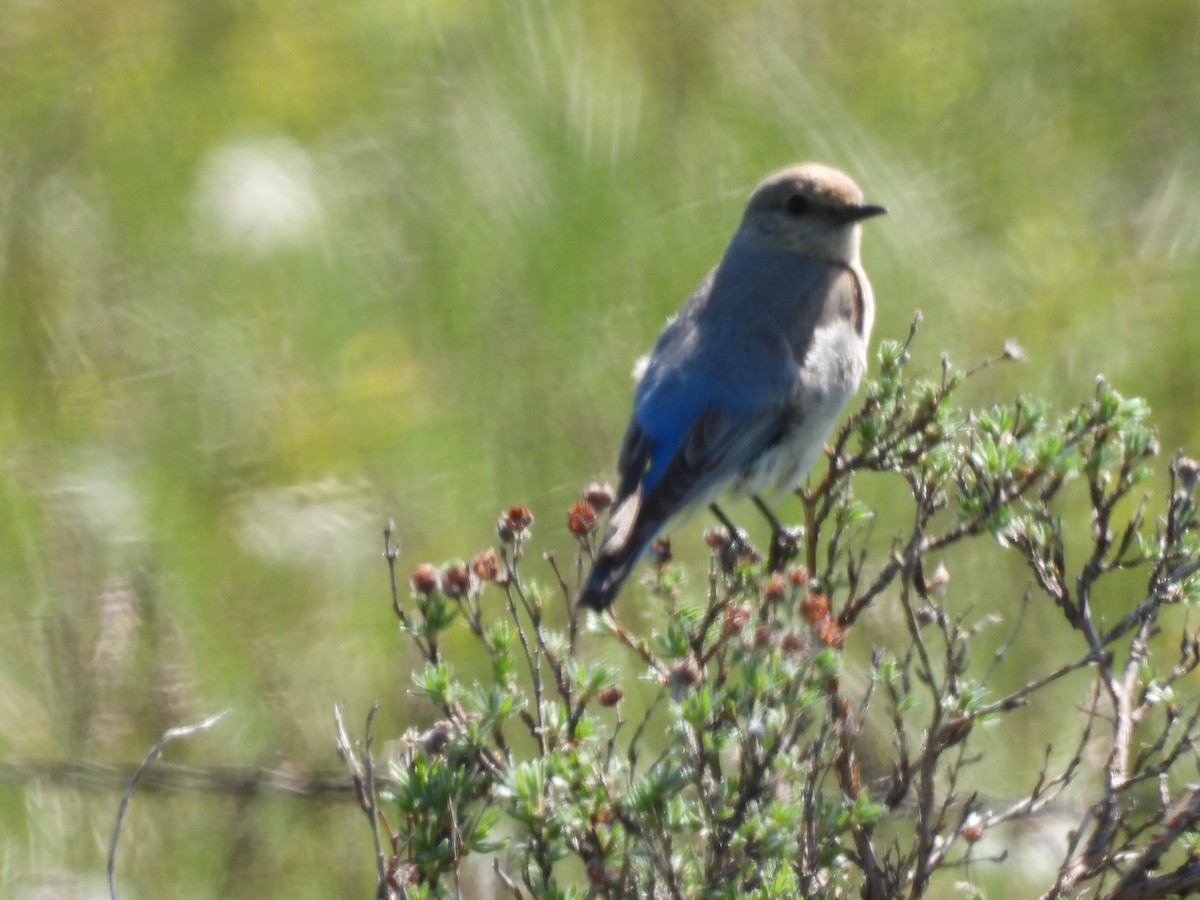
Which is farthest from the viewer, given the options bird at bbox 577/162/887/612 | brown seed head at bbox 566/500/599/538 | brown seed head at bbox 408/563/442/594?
bird at bbox 577/162/887/612

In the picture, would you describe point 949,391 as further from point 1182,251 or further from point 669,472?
point 1182,251

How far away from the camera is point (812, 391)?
361cm

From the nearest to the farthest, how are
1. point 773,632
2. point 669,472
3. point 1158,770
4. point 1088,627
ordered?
point 773,632, point 1158,770, point 1088,627, point 669,472

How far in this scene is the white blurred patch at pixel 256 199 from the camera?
462cm

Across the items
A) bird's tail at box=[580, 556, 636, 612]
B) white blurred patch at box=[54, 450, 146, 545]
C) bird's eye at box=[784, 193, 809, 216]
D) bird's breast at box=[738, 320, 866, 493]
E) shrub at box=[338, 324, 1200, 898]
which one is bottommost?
white blurred patch at box=[54, 450, 146, 545]

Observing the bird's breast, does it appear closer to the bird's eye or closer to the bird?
the bird

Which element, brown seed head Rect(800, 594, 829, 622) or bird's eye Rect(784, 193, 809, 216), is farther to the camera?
bird's eye Rect(784, 193, 809, 216)

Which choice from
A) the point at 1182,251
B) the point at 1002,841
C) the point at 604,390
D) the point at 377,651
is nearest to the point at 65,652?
the point at 377,651

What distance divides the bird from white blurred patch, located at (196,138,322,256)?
125 cm

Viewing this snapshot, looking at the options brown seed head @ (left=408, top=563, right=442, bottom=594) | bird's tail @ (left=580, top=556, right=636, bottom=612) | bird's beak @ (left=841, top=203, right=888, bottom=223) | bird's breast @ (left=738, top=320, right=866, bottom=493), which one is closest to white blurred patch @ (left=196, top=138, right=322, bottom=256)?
bird's beak @ (left=841, top=203, right=888, bottom=223)

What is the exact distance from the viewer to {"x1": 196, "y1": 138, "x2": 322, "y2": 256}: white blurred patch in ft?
15.1

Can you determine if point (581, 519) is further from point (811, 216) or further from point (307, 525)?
point (307, 525)

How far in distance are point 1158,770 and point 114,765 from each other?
2478mm

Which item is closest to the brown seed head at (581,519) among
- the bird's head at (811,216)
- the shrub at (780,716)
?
the shrub at (780,716)
